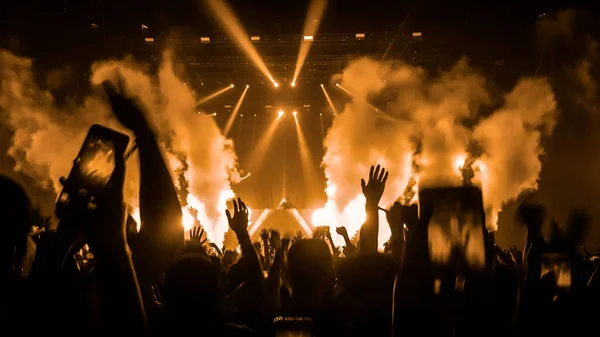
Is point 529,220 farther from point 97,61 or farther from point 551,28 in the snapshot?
point 97,61

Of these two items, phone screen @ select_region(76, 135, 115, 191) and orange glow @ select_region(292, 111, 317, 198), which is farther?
orange glow @ select_region(292, 111, 317, 198)

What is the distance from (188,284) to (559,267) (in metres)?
2.32

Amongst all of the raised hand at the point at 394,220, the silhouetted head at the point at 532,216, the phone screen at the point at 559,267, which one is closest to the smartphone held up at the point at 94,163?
the silhouetted head at the point at 532,216

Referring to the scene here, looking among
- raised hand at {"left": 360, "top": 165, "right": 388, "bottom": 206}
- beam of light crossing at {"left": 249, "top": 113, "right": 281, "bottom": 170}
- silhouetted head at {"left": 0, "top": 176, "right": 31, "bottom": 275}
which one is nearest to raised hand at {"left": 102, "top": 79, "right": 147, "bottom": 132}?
silhouetted head at {"left": 0, "top": 176, "right": 31, "bottom": 275}

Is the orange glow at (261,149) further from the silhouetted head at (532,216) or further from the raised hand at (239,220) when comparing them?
the silhouetted head at (532,216)

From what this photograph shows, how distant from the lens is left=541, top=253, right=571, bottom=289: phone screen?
310cm

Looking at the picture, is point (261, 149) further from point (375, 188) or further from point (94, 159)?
point (94, 159)

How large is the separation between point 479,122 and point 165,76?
9.35m

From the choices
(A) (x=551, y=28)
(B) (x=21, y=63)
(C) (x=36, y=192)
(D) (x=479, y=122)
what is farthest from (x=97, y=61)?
(A) (x=551, y=28)

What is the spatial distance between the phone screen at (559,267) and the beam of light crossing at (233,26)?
11324mm

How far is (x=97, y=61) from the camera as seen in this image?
45.6ft

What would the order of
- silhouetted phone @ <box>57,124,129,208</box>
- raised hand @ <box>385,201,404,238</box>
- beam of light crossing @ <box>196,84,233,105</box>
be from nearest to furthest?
1. silhouetted phone @ <box>57,124,129,208</box>
2. raised hand @ <box>385,201,404,238</box>
3. beam of light crossing @ <box>196,84,233,105</box>

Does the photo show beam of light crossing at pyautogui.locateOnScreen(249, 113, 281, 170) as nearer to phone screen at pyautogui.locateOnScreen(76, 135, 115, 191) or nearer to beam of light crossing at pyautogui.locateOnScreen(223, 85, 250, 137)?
beam of light crossing at pyautogui.locateOnScreen(223, 85, 250, 137)

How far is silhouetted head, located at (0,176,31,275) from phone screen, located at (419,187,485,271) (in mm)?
1646
